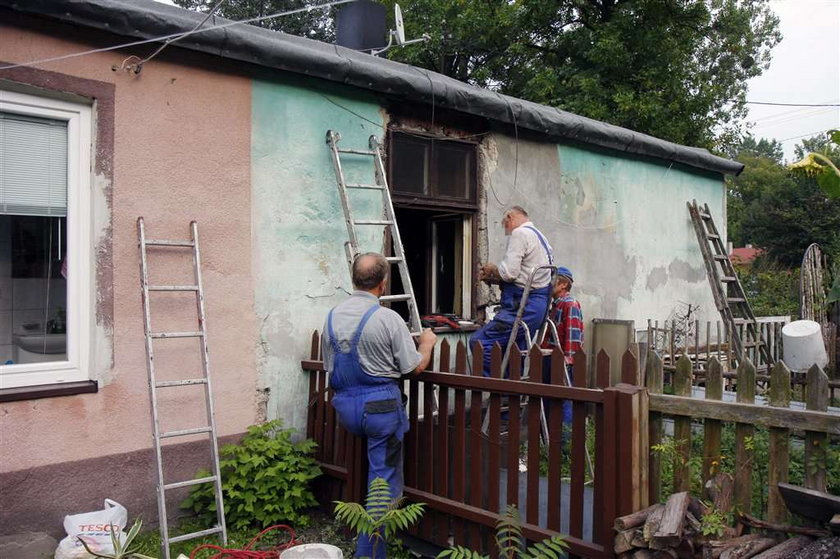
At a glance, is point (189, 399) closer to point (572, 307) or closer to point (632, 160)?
point (572, 307)

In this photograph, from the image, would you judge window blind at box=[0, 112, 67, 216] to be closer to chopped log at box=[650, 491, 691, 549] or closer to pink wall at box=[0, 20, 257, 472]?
pink wall at box=[0, 20, 257, 472]

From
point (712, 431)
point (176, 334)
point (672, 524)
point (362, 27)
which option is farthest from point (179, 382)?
point (362, 27)

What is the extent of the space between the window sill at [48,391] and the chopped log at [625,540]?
335 centimetres

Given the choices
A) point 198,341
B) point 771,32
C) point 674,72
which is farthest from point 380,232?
point 771,32

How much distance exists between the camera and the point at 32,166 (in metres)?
4.37

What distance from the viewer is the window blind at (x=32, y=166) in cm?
429

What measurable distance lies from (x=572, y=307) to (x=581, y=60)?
1379cm

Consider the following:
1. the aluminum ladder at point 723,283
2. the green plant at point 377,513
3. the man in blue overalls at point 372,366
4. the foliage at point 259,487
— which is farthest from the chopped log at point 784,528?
the aluminum ladder at point 723,283

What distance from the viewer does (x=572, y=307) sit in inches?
264

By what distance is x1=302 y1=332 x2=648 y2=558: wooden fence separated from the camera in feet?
11.0

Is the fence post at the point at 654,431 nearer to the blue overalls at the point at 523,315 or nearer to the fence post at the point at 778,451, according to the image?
the fence post at the point at 778,451

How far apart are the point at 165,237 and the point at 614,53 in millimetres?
14918

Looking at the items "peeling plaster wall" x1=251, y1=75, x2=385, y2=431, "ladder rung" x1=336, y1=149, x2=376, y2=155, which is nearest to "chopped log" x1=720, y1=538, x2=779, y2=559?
"peeling plaster wall" x1=251, y1=75, x2=385, y2=431

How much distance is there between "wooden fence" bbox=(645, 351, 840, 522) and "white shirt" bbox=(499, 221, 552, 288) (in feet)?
8.55
